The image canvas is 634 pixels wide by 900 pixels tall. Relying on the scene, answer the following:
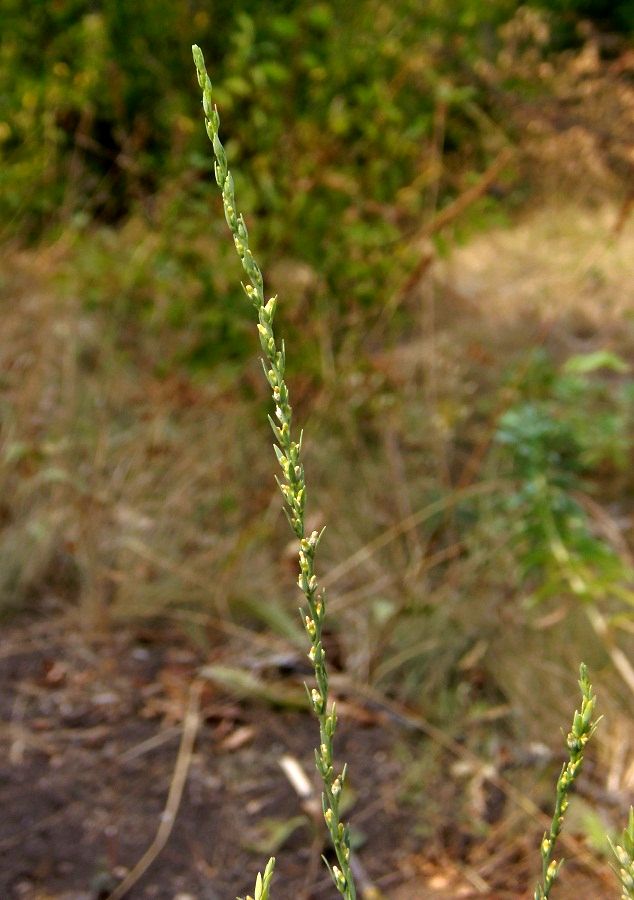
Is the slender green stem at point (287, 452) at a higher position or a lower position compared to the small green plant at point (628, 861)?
higher

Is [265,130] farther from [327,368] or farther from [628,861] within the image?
[628,861]

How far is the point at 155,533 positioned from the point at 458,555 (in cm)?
88

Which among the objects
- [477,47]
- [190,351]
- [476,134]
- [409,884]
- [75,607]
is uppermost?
[477,47]

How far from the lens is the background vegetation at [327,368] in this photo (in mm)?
3104

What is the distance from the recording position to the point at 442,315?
17.9 ft

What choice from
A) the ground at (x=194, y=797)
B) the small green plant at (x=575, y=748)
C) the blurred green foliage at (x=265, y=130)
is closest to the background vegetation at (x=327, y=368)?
the blurred green foliage at (x=265, y=130)

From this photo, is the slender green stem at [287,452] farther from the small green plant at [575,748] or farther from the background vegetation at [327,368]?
the background vegetation at [327,368]

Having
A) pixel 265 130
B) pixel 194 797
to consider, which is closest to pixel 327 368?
pixel 265 130

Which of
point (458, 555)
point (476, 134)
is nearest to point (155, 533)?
point (458, 555)

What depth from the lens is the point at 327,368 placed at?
372 cm

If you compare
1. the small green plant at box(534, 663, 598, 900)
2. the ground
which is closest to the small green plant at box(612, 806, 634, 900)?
the small green plant at box(534, 663, 598, 900)

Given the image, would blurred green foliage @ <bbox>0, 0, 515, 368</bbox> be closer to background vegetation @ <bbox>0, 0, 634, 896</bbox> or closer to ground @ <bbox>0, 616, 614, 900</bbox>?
background vegetation @ <bbox>0, 0, 634, 896</bbox>

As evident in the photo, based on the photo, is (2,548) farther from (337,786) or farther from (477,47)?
(337,786)

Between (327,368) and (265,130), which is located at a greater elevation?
(265,130)
